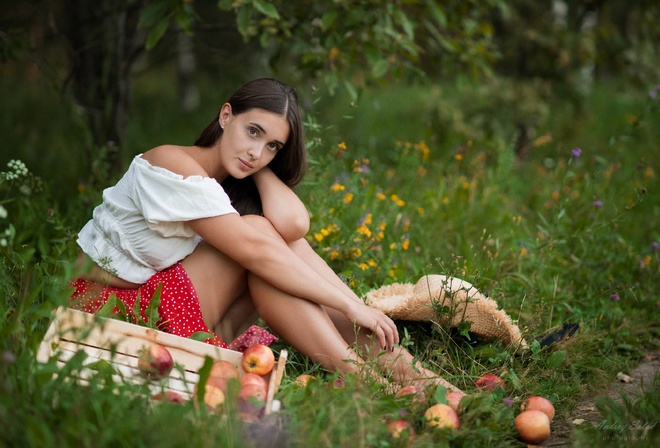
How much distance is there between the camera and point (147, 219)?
2285 millimetres

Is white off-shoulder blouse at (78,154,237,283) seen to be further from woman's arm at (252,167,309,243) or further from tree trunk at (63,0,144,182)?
tree trunk at (63,0,144,182)

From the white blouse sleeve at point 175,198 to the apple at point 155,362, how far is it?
0.46m

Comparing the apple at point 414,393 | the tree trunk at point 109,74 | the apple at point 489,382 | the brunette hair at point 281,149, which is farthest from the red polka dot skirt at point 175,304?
the tree trunk at point 109,74

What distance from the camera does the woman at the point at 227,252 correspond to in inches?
90.0

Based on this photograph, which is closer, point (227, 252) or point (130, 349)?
point (130, 349)

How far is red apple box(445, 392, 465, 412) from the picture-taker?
2.17 metres

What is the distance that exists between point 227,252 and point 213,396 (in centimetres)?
57

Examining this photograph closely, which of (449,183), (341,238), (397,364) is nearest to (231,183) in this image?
(341,238)

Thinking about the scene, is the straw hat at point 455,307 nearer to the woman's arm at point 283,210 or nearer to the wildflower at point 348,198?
the woman's arm at point 283,210

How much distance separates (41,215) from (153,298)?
123 centimetres

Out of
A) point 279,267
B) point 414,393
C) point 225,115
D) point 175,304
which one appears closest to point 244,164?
point 225,115

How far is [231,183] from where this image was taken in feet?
8.87

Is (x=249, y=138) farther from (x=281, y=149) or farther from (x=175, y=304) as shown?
(x=175, y=304)

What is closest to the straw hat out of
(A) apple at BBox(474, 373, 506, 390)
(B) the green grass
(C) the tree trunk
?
(B) the green grass
